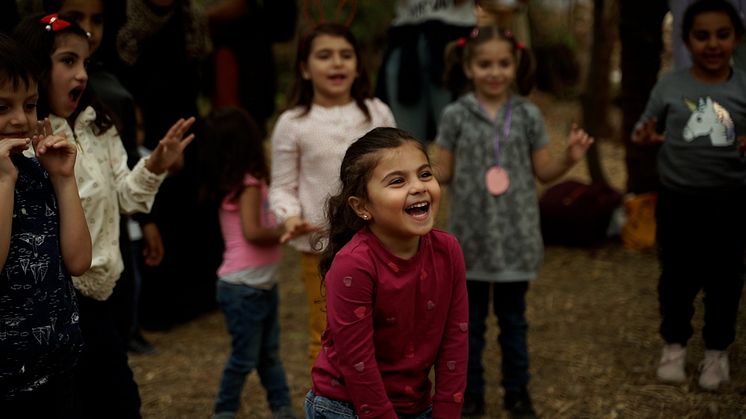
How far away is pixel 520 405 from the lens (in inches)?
132

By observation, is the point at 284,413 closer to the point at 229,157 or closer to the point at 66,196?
the point at 229,157

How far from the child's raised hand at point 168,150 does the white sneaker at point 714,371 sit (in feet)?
7.20

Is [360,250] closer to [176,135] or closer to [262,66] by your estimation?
[176,135]

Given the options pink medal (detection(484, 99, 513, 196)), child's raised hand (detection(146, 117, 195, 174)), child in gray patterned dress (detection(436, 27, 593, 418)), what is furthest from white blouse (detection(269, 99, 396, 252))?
child's raised hand (detection(146, 117, 195, 174))

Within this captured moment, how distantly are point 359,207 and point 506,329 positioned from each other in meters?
1.28

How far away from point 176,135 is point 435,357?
3.51ft

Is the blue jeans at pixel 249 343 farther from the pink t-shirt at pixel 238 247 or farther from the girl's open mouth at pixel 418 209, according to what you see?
the girl's open mouth at pixel 418 209

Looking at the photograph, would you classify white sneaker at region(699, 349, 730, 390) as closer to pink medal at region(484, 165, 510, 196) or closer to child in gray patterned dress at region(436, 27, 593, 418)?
child in gray patterned dress at region(436, 27, 593, 418)

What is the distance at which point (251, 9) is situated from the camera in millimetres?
4906

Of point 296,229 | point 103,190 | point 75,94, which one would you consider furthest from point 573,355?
point 75,94

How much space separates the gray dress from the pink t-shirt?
2.42ft

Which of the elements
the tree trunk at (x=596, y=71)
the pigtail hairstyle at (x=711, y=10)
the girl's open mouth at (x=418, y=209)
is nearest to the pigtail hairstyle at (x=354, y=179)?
the girl's open mouth at (x=418, y=209)

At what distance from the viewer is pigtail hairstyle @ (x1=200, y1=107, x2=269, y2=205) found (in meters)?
3.35

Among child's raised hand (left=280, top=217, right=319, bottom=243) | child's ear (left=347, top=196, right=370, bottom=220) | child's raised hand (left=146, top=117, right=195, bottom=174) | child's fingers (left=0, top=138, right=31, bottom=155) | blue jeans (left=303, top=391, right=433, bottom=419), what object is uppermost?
child's fingers (left=0, top=138, right=31, bottom=155)
